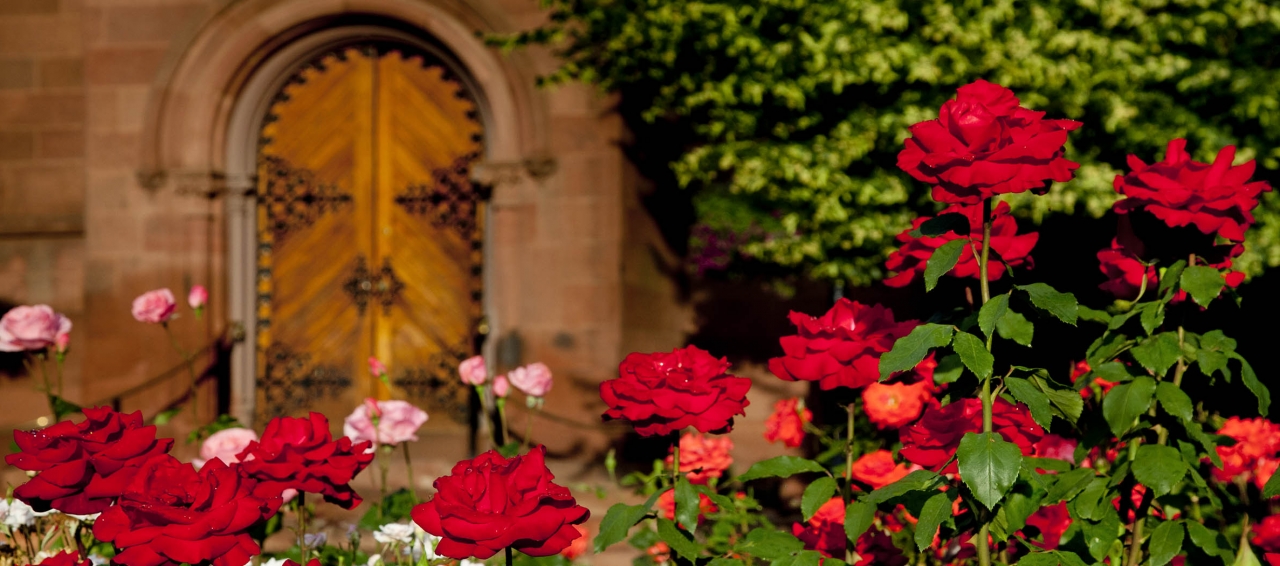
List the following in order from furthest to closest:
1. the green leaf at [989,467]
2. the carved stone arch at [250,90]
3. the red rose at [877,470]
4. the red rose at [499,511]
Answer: the carved stone arch at [250,90] → the red rose at [877,470] → the green leaf at [989,467] → the red rose at [499,511]

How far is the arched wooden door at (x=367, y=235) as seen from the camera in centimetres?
793

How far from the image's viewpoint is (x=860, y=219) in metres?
5.46

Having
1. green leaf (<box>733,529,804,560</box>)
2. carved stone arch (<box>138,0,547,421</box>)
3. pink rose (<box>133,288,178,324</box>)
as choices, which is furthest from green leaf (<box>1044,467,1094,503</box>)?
carved stone arch (<box>138,0,547,421</box>)

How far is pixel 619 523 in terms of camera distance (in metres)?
2.10

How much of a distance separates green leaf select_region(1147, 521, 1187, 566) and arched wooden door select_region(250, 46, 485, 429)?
623cm

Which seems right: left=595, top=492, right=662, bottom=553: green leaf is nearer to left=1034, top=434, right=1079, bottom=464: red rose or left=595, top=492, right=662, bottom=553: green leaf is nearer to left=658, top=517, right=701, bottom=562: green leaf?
left=658, top=517, right=701, bottom=562: green leaf

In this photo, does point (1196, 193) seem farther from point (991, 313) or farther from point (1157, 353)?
point (991, 313)

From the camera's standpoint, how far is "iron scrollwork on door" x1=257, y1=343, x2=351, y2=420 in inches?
314

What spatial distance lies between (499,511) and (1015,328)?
37.2 inches

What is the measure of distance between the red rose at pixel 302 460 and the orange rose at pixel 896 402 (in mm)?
1581

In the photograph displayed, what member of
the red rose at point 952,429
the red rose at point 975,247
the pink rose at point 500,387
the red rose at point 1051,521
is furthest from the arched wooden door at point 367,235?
the red rose at point 952,429

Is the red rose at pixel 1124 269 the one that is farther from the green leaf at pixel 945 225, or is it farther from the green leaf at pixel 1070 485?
the green leaf at pixel 945 225

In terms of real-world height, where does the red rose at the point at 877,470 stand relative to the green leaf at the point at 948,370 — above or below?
below

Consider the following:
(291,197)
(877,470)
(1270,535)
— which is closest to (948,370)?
(877,470)
